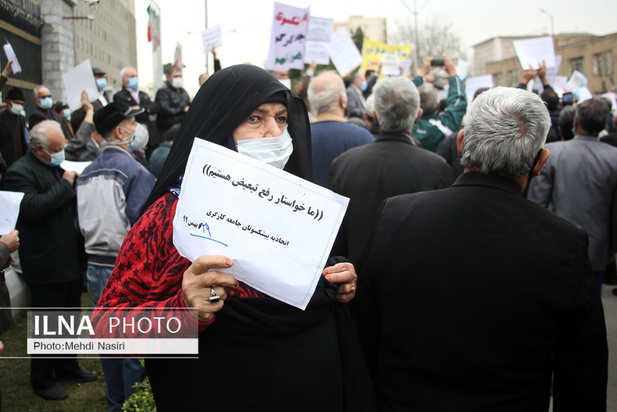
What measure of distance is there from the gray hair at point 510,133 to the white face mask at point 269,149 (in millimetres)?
679

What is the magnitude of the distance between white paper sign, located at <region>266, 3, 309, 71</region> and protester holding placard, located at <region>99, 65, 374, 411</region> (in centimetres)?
684

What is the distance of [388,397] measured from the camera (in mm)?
1987

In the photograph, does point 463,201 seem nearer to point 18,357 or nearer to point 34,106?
point 18,357

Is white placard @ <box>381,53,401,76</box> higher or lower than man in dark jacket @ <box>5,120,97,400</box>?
higher

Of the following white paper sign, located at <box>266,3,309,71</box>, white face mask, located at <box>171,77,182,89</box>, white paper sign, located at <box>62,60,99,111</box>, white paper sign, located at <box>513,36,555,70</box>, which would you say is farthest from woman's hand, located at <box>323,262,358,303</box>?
white face mask, located at <box>171,77,182,89</box>

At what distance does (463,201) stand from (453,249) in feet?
0.59

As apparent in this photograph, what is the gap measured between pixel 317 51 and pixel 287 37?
1264 millimetres

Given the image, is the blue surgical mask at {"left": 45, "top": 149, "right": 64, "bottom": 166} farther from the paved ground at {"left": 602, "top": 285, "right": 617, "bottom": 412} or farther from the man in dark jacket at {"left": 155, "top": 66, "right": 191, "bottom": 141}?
the man in dark jacket at {"left": 155, "top": 66, "right": 191, "bottom": 141}

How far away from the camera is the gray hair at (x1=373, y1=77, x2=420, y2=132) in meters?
3.92

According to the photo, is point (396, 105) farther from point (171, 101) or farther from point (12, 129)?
point (171, 101)

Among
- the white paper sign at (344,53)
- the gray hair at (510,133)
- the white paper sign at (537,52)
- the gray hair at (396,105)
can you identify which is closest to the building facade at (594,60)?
the white paper sign at (344,53)

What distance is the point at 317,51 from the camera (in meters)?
9.77

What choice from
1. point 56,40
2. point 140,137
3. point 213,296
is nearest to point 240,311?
point 213,296

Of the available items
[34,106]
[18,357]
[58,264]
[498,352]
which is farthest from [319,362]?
[34,106]
